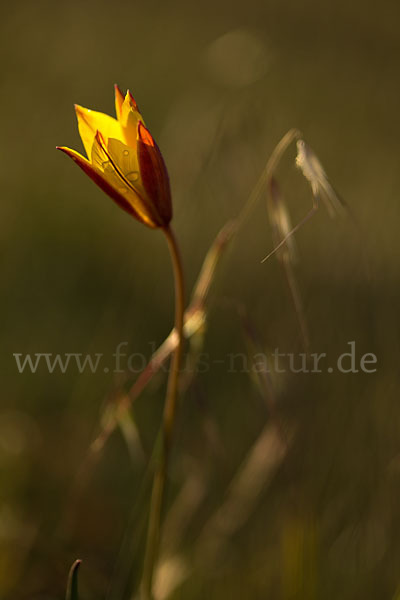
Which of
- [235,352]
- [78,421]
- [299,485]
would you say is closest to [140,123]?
[299,485]

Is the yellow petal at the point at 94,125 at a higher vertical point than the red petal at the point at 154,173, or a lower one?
higher

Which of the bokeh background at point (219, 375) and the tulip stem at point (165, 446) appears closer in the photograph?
the tulip stem at point (165, 446)

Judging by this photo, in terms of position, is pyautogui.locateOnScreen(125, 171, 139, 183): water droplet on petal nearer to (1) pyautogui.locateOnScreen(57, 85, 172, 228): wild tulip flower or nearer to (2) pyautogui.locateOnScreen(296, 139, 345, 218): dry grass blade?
(1) pyautogui.locateOnScreen(57, 85, 172, 228): wild tulip flower

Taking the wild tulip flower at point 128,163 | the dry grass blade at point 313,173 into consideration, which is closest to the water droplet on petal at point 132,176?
the wild tulip flower at point 128,163

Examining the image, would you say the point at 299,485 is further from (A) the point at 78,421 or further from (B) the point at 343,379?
(A) the point at 78,421

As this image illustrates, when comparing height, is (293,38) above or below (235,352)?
above

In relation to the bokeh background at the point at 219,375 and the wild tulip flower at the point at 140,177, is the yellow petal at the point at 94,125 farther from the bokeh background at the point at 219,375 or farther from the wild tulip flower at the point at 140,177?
the bokeh background at the point at 219,375

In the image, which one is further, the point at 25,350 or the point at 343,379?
the point at 25,350

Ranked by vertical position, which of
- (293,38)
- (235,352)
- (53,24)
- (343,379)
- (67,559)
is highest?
(53,24)

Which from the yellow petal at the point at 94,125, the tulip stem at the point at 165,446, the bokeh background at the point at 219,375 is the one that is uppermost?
the yellow petal at the point at 94,125
